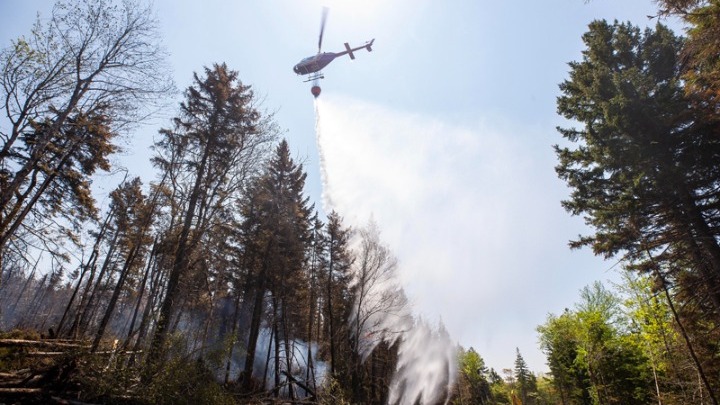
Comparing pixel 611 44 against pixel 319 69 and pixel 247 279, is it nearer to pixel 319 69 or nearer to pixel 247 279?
pixel 319 69

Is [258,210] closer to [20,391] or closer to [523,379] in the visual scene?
[20,391]

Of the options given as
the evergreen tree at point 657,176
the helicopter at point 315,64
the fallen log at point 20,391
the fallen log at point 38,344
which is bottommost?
the fallen log at point 20,391

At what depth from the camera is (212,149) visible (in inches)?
543

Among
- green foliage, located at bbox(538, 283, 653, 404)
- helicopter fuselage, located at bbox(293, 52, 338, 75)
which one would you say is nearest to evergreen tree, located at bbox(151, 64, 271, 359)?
helicopter fuselage, located at bbox(293, 52, 338, 75)

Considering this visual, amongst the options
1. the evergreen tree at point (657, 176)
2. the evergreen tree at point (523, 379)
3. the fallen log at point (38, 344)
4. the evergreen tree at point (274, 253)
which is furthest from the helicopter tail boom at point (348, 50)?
the evergreen tree at point (523, 379)

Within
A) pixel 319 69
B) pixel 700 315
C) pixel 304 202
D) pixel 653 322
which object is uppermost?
→ pixel 319 69

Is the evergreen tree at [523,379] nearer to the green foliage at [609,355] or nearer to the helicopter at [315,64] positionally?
the green foliage at [609,355]

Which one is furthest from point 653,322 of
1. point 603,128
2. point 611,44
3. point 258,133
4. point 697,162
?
point 258,133

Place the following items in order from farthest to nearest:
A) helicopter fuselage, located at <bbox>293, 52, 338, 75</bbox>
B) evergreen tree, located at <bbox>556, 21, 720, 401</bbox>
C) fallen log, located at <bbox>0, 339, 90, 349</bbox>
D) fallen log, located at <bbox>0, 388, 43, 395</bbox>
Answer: helicopter fuselage, located at <bbox>293, 52, 338, 75</bbox>
evergreen tree, located at <bbox>556, 21, 720, 401</bbox>
fallen log, located at <bbox>0, 339, 90, 349</bbox>
fallen log, located at <bbox>0, 388, 43, 395</bbox>

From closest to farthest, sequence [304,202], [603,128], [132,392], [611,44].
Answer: [132,392] → [603,128] → [611,44] → [304,202]

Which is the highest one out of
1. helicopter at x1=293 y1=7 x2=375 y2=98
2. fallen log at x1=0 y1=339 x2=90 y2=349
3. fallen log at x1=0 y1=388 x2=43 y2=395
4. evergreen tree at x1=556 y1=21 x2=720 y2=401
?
helicopter at x1=293 y1=7 x2=375 y2=98

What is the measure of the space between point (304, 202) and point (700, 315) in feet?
70.8

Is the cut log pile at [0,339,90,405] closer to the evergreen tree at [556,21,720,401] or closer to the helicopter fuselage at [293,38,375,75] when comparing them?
the evergreen tree at [556,21,720,401]

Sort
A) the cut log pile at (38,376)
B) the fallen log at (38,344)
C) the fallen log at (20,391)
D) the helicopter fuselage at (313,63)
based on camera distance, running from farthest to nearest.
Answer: the helicopter fuselage at (313,63), the fallen log at (38,344), the cut log pile at (38,376), the fallen log at (20,391)
